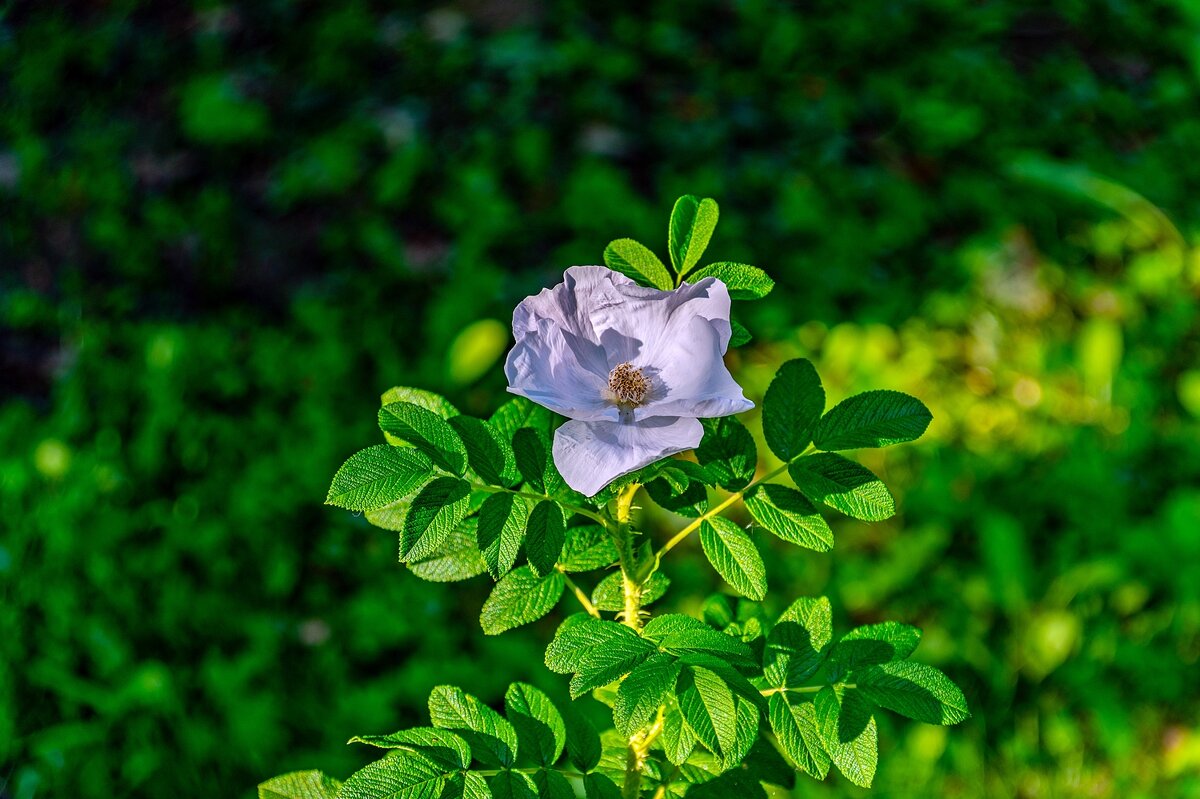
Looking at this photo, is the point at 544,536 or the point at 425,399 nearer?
the point at 544,536

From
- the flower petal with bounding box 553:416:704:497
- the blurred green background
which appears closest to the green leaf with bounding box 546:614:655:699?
the flower petal with bounding box 553:416:704:497

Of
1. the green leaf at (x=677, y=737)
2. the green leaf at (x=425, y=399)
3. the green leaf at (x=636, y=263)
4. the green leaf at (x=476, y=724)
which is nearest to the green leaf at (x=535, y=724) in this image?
the green leaf at (x=476, y=724)

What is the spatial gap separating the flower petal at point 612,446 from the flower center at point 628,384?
0.13 ft

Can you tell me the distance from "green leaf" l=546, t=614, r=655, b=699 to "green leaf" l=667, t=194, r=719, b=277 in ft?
0.84

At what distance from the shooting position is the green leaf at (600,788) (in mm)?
792

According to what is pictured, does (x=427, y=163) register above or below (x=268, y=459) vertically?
above

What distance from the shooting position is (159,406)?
6.66 feet

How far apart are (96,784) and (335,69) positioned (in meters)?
1.78

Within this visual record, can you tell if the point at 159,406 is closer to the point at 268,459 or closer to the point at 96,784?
the point at 268,459

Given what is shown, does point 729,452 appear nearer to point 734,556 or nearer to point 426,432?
point 734,556

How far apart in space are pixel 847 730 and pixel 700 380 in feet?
0.87

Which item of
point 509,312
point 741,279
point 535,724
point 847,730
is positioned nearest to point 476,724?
point 535,724

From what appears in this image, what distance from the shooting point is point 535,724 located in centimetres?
83

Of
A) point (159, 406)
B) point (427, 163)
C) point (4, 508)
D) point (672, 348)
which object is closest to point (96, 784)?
point (4, 508)
